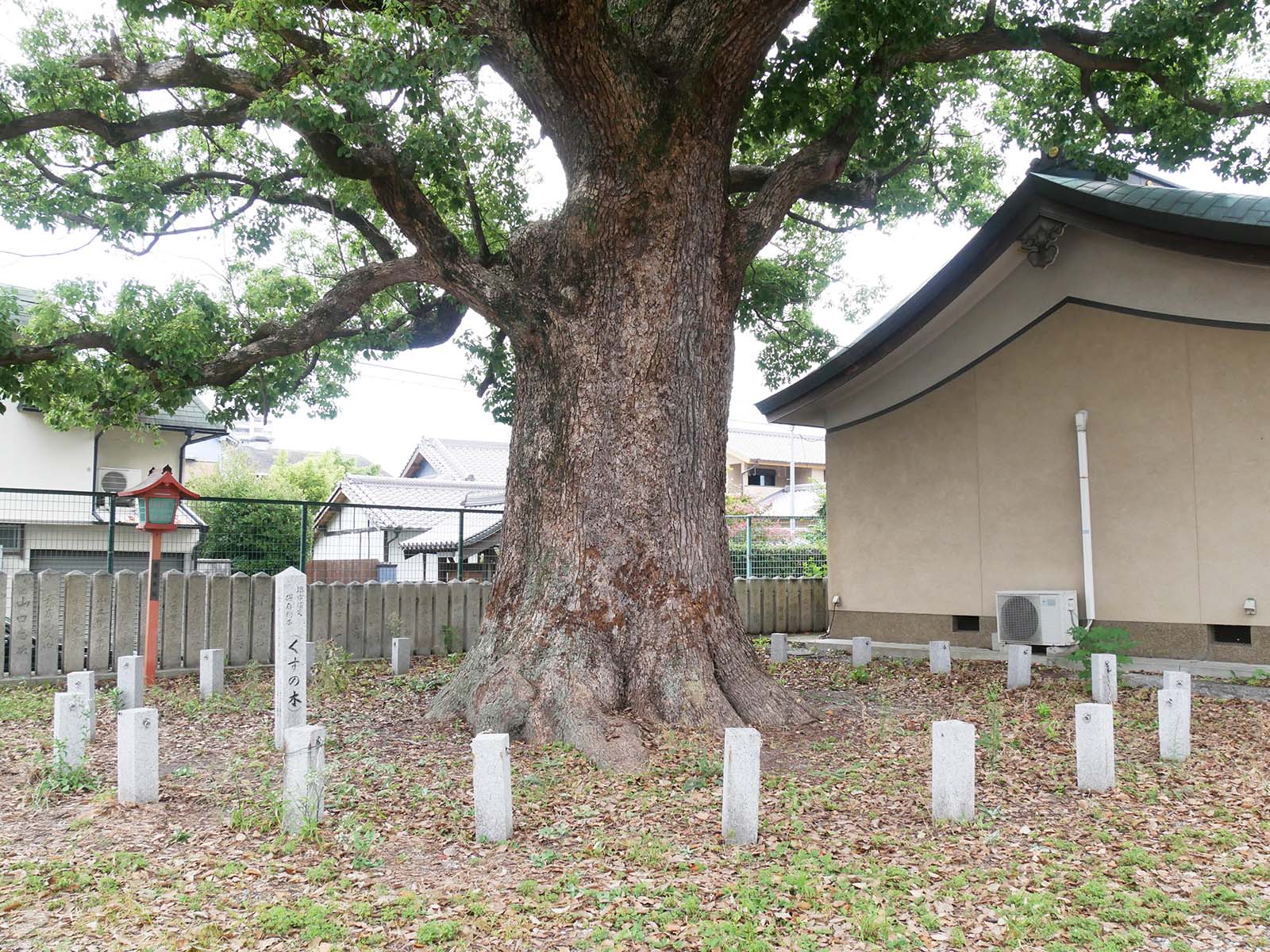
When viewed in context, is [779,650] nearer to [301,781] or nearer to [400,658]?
[400,658]

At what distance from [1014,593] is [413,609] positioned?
8.49 metres

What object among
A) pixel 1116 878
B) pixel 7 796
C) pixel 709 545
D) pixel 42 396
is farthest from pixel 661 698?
pixel 42 396

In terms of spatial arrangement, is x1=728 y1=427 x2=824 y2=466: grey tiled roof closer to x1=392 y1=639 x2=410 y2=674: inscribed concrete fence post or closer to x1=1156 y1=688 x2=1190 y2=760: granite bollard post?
x1=392 y1=639 x2=410 y2=674: inscribed concrete fence post

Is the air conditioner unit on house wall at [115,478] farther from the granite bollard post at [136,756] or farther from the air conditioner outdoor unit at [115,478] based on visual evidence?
the granite bollard post at [136,756]

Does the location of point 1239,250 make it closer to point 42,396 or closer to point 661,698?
point 661,698

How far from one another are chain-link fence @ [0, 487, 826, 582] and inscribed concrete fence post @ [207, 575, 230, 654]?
37.3 inches

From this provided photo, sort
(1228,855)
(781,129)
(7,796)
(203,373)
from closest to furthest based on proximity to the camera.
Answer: (1228,855)
(7,796)
(203,373)
(781,129)

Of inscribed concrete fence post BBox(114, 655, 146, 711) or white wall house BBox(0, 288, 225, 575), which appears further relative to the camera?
white wall house BBox(0, 288, 225, 575)

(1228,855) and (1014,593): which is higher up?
(1014,593)

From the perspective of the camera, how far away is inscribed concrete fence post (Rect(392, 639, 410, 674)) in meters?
11.4

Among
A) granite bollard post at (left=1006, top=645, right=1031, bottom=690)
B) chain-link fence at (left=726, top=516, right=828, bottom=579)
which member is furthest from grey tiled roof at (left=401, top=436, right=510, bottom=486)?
granite bollard post at (left=1006, top=645, right=1031, bottom=690)

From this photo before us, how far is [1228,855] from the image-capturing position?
520cm

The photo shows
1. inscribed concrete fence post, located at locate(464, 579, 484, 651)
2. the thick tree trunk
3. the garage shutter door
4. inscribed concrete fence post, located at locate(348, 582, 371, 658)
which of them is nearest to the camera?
the thick tree trunk

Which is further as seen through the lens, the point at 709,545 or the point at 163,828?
the point at 709,545
